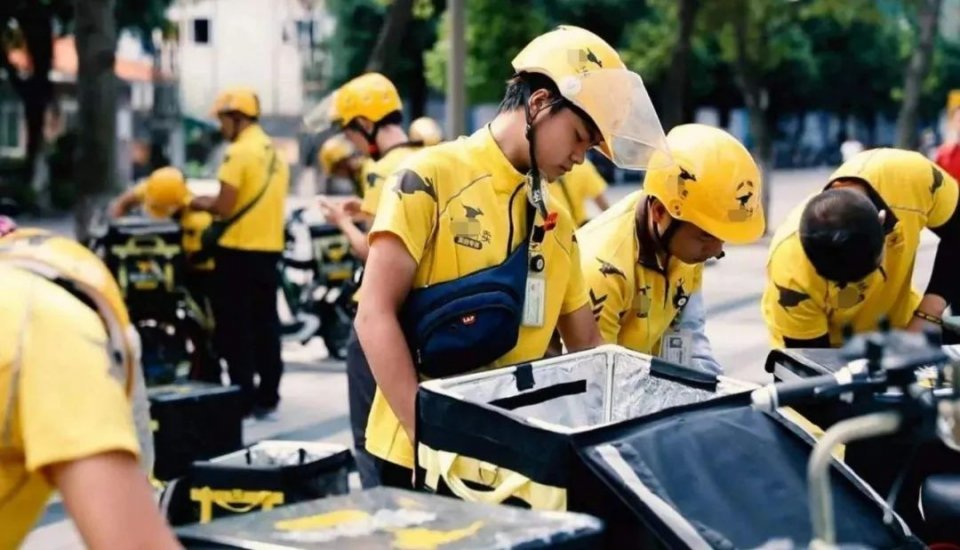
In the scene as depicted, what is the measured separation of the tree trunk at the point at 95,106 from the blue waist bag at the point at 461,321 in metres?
7.65

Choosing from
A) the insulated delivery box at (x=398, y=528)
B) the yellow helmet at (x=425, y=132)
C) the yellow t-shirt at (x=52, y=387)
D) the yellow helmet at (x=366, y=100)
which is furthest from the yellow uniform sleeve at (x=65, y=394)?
the yellow helmet at (x=425, y=132)

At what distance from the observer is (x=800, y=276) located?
3.99 meters

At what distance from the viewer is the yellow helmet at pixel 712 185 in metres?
3.56

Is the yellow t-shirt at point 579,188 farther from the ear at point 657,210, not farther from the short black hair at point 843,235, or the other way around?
the short black hair at point 843,235

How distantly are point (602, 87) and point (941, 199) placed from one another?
1794mm

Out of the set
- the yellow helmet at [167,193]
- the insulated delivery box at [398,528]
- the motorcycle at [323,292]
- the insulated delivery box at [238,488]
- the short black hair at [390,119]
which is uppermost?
the short black hair at [390,119]

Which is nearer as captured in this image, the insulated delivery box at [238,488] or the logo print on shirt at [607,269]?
the logo print on shirt at [607,269]

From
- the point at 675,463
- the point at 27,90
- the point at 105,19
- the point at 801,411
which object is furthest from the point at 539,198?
the point at 27,90

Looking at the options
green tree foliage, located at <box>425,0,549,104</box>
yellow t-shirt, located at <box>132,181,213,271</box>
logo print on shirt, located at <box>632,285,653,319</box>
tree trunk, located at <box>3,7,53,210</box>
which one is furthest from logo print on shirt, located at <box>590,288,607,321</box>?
green tree foliage, located at <box>425,0,549,104</box>

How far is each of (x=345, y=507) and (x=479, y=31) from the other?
35421 millimetres

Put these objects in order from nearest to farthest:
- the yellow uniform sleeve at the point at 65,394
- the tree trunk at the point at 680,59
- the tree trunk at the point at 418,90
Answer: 1. the yellow uniform sleeve at the point at 65,394
2. the tree trunk at the point at 680,59
3. the tree trunk at the point at 418,90

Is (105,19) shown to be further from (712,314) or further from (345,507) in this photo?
(345,507)

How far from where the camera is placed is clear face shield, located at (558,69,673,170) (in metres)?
3.12

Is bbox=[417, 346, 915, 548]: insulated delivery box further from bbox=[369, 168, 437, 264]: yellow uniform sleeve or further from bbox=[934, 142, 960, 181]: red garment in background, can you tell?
bbox=[934, 142, 960, 181]: red garment in background
